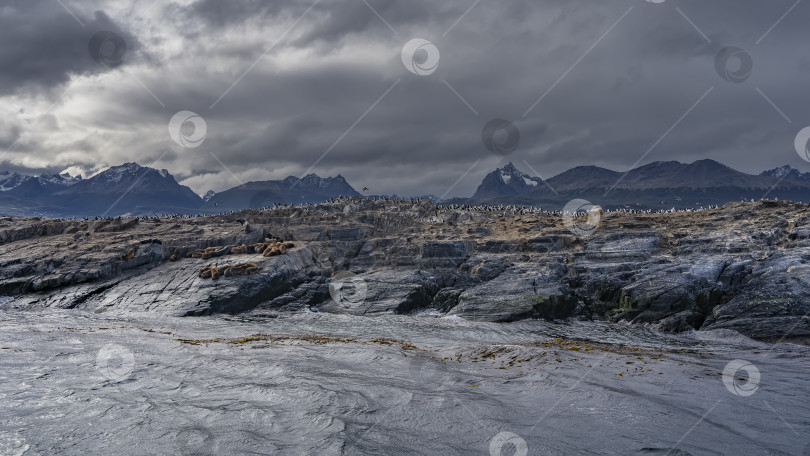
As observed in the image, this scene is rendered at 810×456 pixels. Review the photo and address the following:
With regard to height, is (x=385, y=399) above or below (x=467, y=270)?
below

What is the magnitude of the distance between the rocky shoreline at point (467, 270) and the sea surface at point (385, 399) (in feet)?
56.8

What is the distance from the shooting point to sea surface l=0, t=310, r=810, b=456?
12.3 meters

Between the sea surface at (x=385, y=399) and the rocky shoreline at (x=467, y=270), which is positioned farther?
the rocky shoreline at (x=467, y=270)

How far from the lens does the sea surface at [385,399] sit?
12289 mm

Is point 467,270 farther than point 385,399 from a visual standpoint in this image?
Yes

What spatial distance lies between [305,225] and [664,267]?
193 feet

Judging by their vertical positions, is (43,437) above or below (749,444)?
above

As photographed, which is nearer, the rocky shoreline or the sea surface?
the sea surface

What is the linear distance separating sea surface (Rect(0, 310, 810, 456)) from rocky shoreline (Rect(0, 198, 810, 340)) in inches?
682

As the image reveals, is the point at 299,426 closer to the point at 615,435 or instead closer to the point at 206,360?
the point at 615,435

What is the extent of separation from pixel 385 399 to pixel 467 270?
4497 cm

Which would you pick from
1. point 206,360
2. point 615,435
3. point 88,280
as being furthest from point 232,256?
point 615,435

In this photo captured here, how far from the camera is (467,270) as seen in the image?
199ft

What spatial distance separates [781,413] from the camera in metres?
16.2
